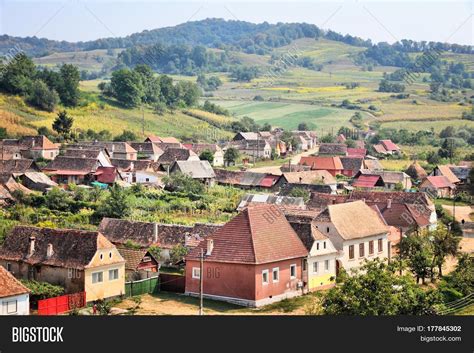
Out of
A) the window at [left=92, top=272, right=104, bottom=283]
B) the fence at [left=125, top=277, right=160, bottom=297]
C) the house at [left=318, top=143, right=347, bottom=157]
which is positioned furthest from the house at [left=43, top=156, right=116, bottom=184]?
the house at [left=318, top=143, right=347, bottom=157]

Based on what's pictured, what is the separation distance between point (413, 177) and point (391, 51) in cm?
11707

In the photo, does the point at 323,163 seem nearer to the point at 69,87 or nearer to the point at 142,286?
the point at 69,87

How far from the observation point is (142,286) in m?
27.0

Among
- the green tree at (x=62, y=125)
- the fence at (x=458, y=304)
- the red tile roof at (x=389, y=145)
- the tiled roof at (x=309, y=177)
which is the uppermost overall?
the green tree at (x=62, y=125)

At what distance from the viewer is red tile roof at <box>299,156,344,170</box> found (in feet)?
211

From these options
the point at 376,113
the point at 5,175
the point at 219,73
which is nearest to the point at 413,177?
the point at 5,175

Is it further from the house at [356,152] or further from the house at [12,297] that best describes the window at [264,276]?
the house at [356,152]

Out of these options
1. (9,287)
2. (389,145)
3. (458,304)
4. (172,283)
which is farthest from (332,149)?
(9,287)

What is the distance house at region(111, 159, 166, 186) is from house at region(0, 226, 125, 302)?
25.4 m

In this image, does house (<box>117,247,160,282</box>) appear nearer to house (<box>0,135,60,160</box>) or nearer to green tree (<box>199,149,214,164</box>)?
house (<box>0,135,60,160</box>)

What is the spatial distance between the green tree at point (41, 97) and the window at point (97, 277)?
166ft

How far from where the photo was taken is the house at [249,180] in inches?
2127

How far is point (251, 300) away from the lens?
25.5 metres

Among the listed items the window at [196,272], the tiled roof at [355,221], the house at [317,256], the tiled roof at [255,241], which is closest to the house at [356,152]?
the tiled roof at [355,221]
